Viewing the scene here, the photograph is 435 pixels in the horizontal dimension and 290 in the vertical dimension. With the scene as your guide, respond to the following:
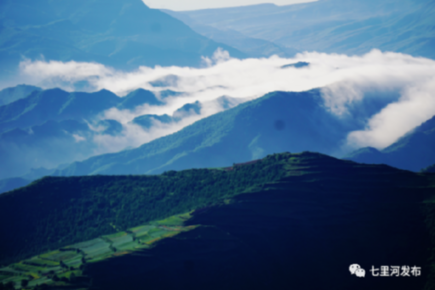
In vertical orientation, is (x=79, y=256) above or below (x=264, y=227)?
below

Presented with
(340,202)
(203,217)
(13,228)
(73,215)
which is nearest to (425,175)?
(340,202)

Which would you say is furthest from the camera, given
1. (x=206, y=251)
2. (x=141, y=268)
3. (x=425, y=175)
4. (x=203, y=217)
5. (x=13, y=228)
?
(x=425, y=175)

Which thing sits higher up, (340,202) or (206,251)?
(340,202)

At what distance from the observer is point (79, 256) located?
499 feet

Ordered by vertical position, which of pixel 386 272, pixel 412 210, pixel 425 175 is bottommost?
pixel 386 272

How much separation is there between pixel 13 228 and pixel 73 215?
1889cm

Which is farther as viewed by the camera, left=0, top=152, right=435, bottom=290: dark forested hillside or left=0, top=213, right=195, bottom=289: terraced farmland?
left=0, top=152, right=435, bottom=290: dark forested hillside

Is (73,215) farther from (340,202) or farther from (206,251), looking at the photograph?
(340,202)

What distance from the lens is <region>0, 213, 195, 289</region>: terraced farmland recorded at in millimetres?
137250

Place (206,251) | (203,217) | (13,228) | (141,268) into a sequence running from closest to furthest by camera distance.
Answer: (141,268), (206,251), (203,217), (13,228)

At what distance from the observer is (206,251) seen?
153250 millimetres

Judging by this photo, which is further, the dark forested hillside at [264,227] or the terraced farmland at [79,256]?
the dark forested hillside at [264,227]

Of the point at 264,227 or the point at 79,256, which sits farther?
the point at 264,227

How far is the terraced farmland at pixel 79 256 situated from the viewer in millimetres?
137250
